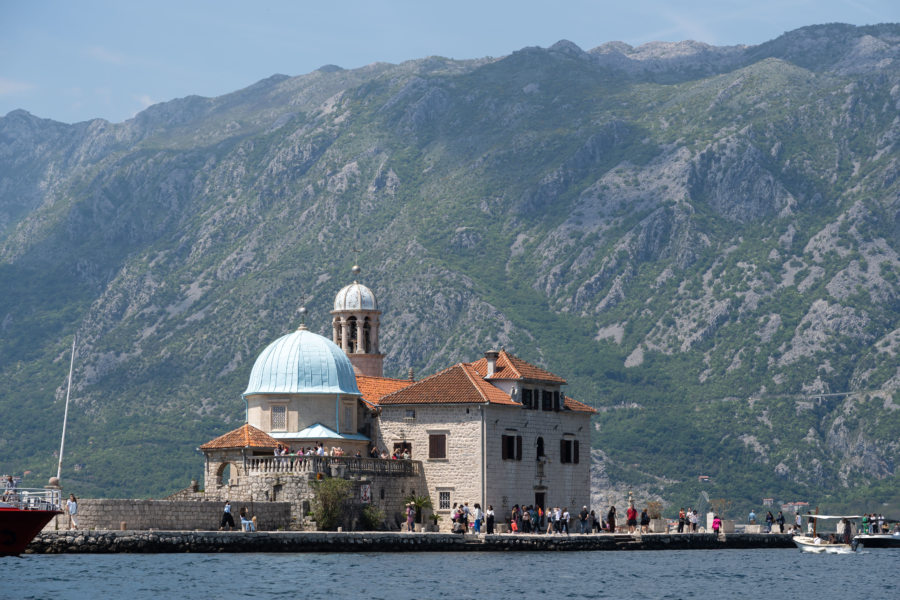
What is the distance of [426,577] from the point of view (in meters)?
62.3

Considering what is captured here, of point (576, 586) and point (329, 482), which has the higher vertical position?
point (329, 482)

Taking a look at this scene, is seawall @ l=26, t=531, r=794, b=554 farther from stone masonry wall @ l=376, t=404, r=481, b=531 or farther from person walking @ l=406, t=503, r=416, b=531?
stone masonry wall @ l=376, t=404, r=481, b=531

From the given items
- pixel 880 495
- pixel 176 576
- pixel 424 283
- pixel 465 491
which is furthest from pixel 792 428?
pixel 176 576

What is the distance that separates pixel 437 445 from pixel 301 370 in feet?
28.5

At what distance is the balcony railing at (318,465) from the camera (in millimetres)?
78875

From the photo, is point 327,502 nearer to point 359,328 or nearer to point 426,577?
point 426,577

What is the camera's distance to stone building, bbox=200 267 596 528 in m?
81.6

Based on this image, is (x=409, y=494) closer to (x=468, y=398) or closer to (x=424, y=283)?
(x=468, y=398)

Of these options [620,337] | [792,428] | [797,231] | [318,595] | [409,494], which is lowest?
[318,595]

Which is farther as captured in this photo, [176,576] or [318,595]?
[176,576]

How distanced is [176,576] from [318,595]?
23.1 ft

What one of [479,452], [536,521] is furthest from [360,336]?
[536,521]

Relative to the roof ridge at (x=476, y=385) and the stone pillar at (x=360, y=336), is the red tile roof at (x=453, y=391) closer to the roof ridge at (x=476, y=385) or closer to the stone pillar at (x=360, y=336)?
the roof ridge at (x=476, y=385)

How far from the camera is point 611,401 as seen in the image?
580 feet
